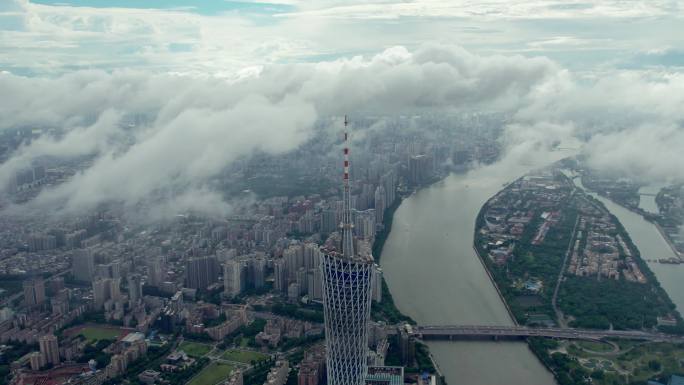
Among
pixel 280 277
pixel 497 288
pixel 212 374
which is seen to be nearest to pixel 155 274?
pixel 280 277

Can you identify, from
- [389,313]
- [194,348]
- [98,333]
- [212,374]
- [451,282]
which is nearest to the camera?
[212,374]

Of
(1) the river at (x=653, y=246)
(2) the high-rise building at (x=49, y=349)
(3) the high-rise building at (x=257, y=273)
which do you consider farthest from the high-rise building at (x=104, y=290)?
(1) the river at (x=653, y=246)

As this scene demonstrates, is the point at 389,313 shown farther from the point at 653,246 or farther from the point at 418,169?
the point at 418,169

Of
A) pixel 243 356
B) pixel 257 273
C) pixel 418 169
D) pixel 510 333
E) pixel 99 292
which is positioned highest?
pixel 418 169

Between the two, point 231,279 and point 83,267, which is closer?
point 231,279

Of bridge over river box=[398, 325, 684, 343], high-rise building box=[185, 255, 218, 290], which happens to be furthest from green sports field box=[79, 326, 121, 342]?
bridge over river box=[398, 325, 684, 343]

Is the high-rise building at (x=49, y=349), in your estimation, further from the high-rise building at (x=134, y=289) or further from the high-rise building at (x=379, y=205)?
the high-rise building at (x=379, y=205)
